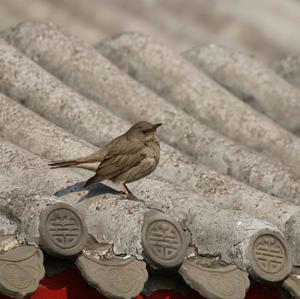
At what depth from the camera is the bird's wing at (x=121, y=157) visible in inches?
292

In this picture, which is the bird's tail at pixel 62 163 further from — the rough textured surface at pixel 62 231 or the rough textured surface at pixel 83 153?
the rough textured surface at pixel 62 231

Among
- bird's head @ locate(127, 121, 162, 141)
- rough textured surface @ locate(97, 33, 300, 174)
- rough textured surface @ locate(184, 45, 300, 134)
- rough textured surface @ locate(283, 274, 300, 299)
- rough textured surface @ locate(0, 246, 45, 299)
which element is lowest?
rough textured surface @ locate(0, 246, 45, 299)

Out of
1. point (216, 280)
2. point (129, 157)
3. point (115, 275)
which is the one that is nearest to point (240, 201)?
point (129, 157)

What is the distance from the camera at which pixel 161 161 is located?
321 inches

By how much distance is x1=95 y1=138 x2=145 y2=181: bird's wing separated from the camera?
7426mm

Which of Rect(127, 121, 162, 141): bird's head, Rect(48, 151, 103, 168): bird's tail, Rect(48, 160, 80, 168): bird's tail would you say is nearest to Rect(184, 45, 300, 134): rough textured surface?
Rect(127, 121, 162, 141): bird's head

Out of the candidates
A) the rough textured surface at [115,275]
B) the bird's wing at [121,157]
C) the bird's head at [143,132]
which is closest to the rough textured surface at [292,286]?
the rough textured surface at [115,275]

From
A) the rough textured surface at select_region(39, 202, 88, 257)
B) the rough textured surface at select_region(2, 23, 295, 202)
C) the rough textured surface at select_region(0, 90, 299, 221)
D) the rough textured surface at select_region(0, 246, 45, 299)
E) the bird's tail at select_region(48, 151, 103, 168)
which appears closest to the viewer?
the rough textured surface at select_region(0, 246, 45, 299)

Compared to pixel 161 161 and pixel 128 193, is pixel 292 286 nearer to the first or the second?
pixel 128 193

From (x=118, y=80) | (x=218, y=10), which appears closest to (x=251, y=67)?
(x=118, y=80)

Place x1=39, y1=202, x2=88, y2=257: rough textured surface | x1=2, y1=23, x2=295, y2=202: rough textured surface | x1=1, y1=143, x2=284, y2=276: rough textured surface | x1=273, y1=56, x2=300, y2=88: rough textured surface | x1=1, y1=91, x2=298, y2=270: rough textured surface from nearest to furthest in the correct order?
x1=39, y1=202, x2=88, y2=257: rough textured surface, x1=1, y1=143, x2=284, y2=276: rough textured surface, x1=1, y1=91, x2=298, y2=270: rough textured surface, x1=2, y1=23, x2=295, y2=202: rough textured surface, x1=273, y1=56, x2=300, y2=88: rough textured surface

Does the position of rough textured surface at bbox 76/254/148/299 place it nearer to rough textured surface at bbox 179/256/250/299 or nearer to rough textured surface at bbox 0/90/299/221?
rough textured surface at bbox 179/256/250/299

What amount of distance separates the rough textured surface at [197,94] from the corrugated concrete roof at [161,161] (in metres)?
0.01

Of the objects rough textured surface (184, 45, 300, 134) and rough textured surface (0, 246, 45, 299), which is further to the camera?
rough textured surface (184, 45, 300, 134)
